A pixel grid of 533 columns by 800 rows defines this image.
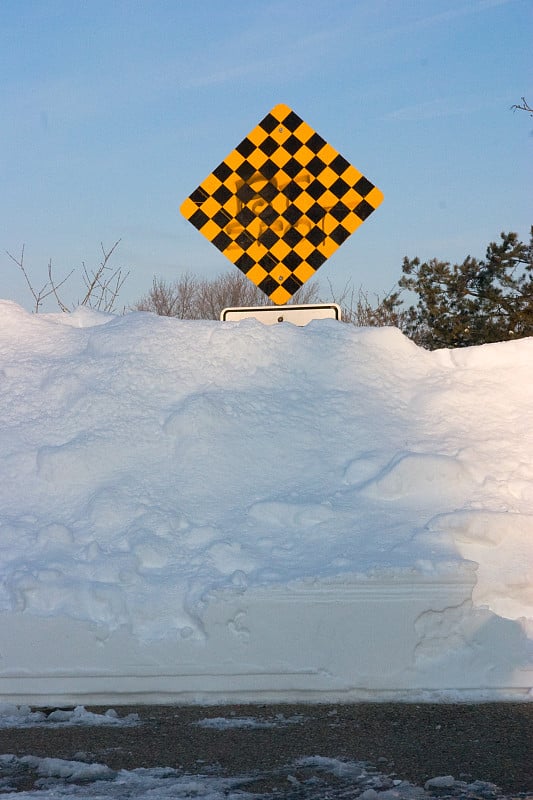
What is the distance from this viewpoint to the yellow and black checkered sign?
707 centimetres

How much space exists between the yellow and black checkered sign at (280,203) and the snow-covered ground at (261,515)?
0.95 m

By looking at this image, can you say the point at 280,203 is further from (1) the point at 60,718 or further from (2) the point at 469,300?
(2) the point at 469,300

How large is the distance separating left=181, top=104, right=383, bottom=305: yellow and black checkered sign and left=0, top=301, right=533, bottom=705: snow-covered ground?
95cm

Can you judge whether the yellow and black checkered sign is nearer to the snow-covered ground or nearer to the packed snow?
the snow-covered ground

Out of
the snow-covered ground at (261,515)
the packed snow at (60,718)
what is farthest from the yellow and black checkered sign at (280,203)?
the packed snow at (60,718)

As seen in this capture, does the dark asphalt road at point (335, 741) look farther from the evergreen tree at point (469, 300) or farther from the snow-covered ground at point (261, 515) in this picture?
the evergreen tree at point (469, 300)

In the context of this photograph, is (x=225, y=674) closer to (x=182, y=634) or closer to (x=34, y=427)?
(x=182, y=634)

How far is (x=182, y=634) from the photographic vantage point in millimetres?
4125

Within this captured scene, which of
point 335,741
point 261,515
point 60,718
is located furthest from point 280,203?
point 335,741

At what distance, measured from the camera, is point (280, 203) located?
713 cm

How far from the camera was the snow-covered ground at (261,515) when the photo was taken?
13.5 ft

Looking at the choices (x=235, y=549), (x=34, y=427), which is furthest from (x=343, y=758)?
(x=34, y=427)

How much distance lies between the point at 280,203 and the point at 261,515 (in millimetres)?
3088

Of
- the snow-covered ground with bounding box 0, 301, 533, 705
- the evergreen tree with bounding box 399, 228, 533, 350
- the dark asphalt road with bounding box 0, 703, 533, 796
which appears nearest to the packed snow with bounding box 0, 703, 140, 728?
the dark asphalt road with bounding box 0, 703, 533, 796
